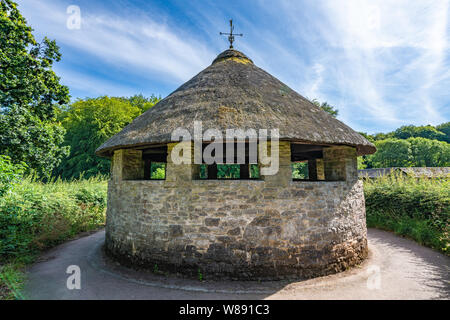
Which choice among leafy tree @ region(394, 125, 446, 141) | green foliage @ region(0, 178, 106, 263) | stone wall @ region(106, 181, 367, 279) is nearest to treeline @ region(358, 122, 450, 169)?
leafy tree @ region(394, 125, 446, 141)

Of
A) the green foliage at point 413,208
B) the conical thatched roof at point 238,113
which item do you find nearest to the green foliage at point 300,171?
the green foliage at point 413,208

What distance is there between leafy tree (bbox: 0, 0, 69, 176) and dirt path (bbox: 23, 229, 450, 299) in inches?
263

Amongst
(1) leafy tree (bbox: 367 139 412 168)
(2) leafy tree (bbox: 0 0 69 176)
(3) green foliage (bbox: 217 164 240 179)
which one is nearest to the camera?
(2) leafy tree (bbox: 0 0 69 176)

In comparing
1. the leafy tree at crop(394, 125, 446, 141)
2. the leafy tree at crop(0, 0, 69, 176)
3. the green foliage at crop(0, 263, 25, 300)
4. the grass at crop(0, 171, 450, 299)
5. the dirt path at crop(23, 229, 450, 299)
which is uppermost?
the leafy tree at crop(394, 125, 446, 141)

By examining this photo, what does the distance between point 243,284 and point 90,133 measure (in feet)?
70.4

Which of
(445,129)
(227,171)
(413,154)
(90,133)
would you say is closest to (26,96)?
(90,133)

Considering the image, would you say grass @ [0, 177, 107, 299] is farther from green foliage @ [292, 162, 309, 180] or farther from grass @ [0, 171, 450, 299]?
green foliage @ [292, 162, 309, 180]

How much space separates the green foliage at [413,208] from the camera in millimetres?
6926

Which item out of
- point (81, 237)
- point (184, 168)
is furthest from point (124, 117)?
point (184, 168)

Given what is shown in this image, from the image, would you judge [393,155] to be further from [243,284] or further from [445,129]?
[243,284]

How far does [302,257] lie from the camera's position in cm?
434

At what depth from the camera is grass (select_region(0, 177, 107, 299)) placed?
468cm
